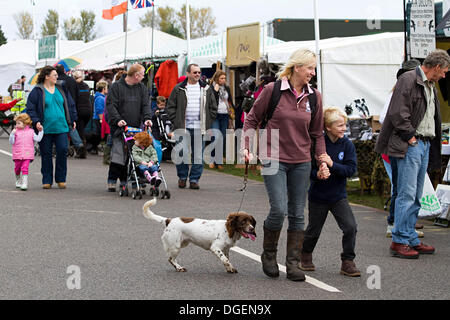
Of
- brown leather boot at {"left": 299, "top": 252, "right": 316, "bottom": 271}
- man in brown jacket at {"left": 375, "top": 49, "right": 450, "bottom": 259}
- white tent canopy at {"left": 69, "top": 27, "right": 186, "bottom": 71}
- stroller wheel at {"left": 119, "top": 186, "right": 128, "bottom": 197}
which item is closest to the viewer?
brown leather boot at {"left": 299, "top": 252, "right": 316, "bottom": 271}

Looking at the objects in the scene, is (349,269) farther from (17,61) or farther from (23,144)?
(17,61)

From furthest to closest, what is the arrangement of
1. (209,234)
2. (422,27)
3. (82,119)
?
(82,119) → (422,27) → (209,234)

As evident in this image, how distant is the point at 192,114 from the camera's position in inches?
547

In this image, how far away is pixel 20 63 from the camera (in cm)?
4806

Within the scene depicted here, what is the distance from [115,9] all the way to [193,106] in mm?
11834

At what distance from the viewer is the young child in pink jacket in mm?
13258

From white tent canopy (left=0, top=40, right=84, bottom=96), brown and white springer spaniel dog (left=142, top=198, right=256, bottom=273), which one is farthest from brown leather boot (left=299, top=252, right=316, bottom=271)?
white tent canopy (left=0, top=40, right=84, bottom=96)

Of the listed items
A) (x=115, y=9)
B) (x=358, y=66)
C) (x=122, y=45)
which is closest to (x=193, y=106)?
(x=358, y=66)

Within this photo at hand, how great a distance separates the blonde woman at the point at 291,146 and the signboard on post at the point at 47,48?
3638 cm

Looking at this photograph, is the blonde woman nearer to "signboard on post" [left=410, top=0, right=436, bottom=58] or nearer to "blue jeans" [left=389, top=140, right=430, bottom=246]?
"blue jeans" [left=389, top=140, right=430, bottom=246]

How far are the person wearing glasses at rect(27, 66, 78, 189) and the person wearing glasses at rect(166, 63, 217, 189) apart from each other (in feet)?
6.01

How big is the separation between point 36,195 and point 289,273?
22.5 feet

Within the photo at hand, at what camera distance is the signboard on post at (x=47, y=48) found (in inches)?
1645

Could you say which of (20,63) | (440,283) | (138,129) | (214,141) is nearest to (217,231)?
(440,283)
